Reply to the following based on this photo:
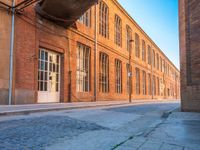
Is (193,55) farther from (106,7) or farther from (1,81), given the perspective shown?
(106,7)

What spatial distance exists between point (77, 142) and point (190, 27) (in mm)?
8312

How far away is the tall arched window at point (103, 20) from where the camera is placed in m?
24.1

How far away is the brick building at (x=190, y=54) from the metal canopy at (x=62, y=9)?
639 centimetres

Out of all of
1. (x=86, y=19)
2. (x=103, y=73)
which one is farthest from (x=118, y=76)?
(x=86, y=19)

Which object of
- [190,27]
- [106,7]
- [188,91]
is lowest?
[188,91]

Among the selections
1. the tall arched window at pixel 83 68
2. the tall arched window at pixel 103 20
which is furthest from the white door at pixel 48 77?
the tall arched window at pixel 103 20

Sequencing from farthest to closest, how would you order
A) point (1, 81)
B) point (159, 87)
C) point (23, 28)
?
point (159, 87) → point (23, 28) → point (1, 81)

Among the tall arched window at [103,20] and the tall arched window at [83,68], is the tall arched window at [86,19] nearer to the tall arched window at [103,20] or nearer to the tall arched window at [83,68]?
the tall arched window at [83,68]

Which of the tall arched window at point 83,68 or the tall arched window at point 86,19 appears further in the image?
the tall arched window at point 86,19

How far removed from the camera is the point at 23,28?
13.6 m

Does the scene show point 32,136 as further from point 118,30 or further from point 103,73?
point 118,30

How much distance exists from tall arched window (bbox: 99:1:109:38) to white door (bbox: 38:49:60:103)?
27.1 ft

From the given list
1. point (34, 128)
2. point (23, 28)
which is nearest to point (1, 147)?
point (34, 128)

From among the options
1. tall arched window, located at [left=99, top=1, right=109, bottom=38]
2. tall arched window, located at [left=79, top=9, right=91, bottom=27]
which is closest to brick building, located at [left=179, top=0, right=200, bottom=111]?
tall arched window, located at [left=79, top=9, right=91, bottom=27]
